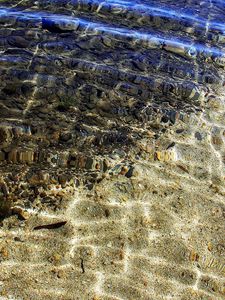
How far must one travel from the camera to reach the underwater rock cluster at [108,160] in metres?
3.62

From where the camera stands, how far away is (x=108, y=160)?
4.82 meters

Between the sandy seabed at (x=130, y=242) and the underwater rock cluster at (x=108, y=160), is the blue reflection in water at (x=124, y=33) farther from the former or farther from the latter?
the sandy seabed at (x=130, y=242)

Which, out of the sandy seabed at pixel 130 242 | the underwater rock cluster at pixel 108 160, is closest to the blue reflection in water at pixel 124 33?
→ the underwater rock cluster at pixel 108 160

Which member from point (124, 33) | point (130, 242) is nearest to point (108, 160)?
point (130, 242)

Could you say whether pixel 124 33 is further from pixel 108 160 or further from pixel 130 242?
pixel 130 242

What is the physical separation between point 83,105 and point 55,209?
2075 millimetres

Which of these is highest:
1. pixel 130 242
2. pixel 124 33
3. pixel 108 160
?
pixel 124 33

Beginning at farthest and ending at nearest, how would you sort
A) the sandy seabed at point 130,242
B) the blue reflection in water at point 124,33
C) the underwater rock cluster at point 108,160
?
the blue reflection in water at point 124,33, the underwater rock cluster at point 108,160, the sandy seabed at point 130,242

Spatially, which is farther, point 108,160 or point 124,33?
point 124,33

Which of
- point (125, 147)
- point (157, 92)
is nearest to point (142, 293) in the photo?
point (125, 147)

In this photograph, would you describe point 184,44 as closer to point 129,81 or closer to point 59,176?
point 129,81

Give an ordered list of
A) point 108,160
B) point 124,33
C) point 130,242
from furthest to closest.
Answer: point 124,33, point 108,160, point 130,242

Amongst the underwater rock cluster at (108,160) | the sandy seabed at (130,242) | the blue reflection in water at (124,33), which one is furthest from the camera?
the blue reflection in water at (124,33)

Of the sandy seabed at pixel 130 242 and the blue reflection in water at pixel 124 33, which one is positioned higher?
the blue reflection in water at pixel 124 33
